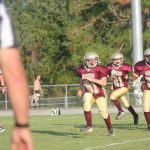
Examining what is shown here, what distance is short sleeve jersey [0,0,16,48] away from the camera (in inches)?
126

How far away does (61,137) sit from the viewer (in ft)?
41.8

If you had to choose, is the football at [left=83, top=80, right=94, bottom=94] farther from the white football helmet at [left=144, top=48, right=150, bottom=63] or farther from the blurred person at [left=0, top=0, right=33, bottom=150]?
the blurred person at [left=0, top=0, right=33, bottom=150]

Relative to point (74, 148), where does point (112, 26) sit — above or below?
above

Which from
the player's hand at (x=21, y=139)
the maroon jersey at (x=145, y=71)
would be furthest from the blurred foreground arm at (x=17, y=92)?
the maroon jersey at (x=145, y=71)

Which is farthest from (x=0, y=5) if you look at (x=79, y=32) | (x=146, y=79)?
(x=79, y=32)

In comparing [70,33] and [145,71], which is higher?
[70,33]

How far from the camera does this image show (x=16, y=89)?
313cm

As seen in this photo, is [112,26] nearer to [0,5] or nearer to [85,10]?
[85,10]

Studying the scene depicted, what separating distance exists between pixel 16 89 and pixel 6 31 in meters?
0.29

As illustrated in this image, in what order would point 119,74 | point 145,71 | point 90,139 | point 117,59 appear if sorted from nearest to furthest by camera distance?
point 90,139 < point 145,71 < point 117,59 < point 119,74

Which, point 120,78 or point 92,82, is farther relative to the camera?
point 120,78

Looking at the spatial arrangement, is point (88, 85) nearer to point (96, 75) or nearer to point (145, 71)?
point (96, 75)

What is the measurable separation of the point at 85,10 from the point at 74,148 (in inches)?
1395

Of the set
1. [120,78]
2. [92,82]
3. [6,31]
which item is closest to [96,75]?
[92,82]
